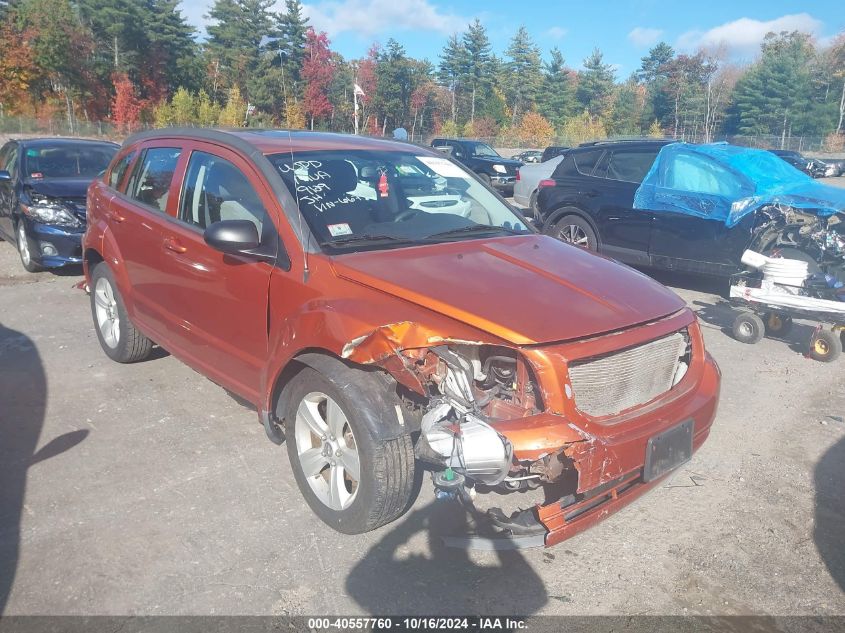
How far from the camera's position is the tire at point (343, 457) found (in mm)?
2834

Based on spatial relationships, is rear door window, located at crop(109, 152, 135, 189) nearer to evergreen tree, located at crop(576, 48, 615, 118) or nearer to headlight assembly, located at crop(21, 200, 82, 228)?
headlight assembly, located at crop(21, 200, 82, 228)

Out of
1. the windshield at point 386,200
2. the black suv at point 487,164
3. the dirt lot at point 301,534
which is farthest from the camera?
the black suv at point 487,164

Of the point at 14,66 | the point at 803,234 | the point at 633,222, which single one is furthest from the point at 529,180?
the point at 14,66

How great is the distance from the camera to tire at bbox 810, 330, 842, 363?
228 inches

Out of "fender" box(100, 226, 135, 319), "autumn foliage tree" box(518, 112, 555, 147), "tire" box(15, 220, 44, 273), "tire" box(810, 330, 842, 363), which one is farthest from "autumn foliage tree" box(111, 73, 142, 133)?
"tire" box(810, 330, 842, 363)

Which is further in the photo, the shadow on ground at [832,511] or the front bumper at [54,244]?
the front bumper at [54,244]

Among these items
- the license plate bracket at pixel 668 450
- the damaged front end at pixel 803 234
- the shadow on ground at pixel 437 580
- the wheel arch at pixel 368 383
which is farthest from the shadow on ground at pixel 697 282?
the wheel arch at pixel 368 383

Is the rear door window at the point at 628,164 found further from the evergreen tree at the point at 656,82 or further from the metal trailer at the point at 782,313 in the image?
the evergreen tree at the point at 656,82

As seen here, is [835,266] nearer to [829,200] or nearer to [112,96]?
[829,200]

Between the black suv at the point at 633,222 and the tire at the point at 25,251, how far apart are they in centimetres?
674

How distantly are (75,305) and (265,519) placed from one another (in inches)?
194

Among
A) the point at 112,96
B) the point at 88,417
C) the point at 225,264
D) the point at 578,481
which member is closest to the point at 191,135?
the point at 225,264

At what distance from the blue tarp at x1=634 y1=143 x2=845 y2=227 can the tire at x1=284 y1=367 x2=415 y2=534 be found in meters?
5.92

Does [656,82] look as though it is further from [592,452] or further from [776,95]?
[592,452]
